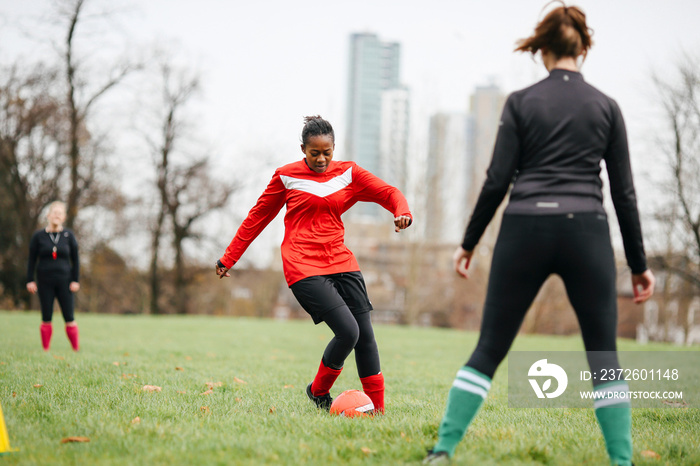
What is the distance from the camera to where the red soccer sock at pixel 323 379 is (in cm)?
476

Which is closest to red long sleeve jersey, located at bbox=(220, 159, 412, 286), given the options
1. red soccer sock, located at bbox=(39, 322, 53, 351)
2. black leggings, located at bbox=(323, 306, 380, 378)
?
black leggings, located at bbox=(323, 306, 380, 378)

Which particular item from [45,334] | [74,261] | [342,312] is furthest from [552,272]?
[45,334]

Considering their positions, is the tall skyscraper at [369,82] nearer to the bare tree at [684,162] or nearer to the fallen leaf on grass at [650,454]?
the bare tree at [684,162]

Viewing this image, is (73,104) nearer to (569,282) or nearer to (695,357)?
(695,357)

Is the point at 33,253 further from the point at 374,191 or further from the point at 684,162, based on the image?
the point at 684,162

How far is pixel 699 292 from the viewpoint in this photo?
91.8 feet

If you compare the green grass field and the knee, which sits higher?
the knee

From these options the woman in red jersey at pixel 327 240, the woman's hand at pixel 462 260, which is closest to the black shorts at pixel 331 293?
the woman in red jersey at pixel 327 240

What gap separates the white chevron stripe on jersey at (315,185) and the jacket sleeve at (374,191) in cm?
15

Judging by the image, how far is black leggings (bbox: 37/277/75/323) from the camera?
29.2 ft

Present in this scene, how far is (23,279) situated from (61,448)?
105 feet

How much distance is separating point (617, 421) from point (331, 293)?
2.15m

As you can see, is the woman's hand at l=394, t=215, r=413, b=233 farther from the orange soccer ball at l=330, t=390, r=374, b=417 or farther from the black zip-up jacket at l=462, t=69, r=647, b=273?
the orange soccer ball at l=330, t=390, r=374, b=417

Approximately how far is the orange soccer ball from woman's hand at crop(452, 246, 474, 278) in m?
1.75
